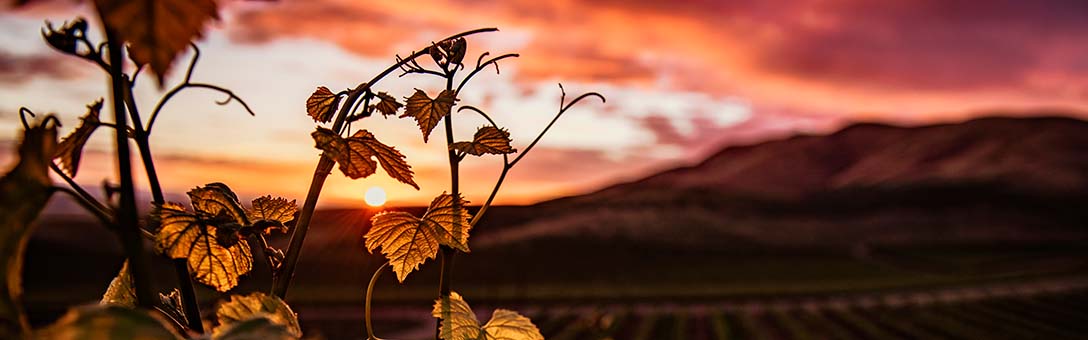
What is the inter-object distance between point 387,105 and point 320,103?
0.28 ft

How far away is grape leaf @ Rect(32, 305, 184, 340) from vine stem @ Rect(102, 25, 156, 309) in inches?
3.4

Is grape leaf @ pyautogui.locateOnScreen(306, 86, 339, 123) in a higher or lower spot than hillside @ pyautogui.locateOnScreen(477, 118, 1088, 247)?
lower

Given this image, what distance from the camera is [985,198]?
109625 millimetres

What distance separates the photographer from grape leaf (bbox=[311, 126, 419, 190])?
78 cm

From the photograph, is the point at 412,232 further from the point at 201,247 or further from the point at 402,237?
the point at 201,247

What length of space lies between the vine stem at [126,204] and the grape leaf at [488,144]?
43cm

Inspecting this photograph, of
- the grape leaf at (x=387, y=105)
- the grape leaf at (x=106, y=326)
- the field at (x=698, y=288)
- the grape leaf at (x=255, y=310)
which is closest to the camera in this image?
the grape leaf at (x=106, y=326)

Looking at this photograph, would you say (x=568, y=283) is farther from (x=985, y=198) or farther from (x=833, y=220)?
(x=985, y=198)

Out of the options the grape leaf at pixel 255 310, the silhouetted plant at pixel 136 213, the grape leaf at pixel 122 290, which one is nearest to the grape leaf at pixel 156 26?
the silhouetted plant at pixel 136 213

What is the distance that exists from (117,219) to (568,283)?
73486 millimetres

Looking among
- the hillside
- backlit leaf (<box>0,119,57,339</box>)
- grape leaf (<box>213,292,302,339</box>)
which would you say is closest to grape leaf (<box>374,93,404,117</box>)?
grape leaf (<box>213,292,302,339</box>)

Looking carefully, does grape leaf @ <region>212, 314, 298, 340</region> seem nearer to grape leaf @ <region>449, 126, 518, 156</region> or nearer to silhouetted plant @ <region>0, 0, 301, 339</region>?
silhouetted plant @ <region>0, 0, 301, 339</region>

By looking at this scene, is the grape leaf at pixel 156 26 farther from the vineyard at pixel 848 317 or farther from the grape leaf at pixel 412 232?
the vineyard at pixel 848 317

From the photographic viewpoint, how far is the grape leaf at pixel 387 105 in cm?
91
